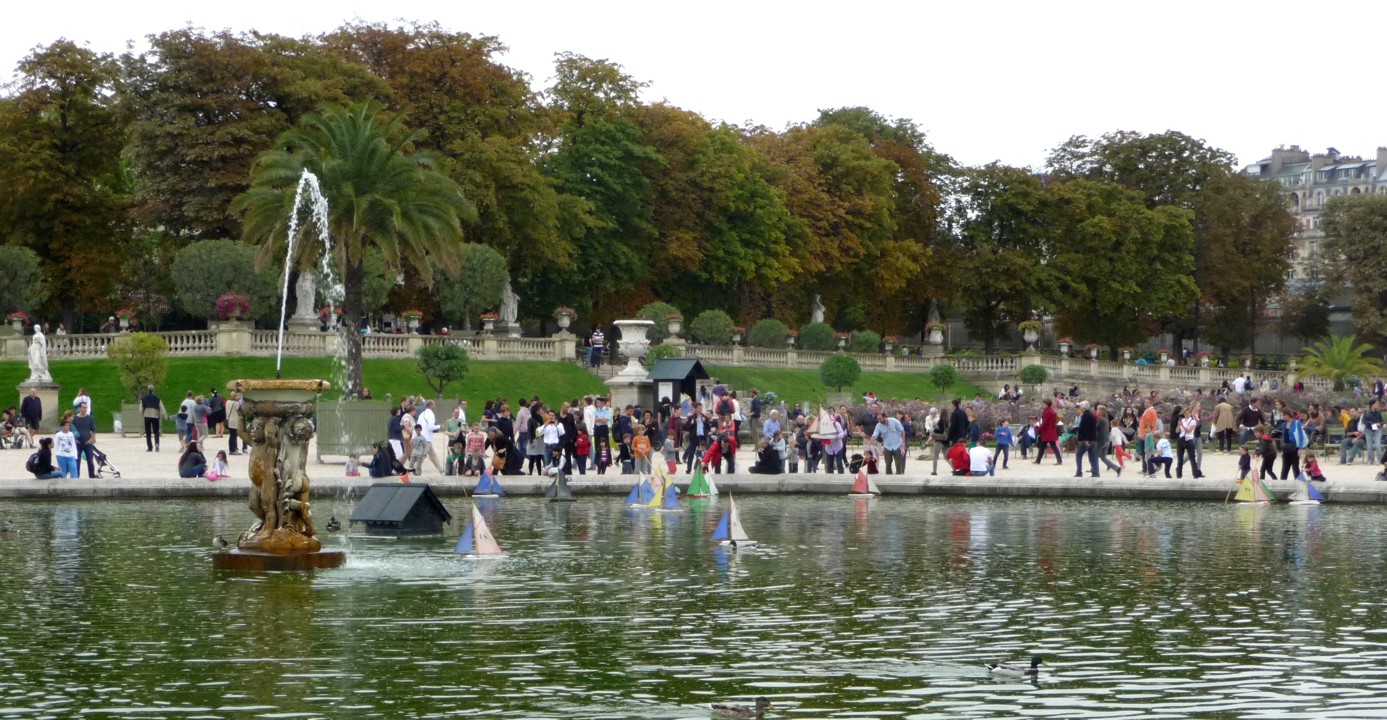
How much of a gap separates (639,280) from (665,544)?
156 feet

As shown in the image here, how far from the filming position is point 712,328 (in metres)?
64.6

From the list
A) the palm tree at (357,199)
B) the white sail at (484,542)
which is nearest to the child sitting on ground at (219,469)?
the white sail at (484,542)

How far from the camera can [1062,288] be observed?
82.4m

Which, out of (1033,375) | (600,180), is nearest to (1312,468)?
(1033,375)

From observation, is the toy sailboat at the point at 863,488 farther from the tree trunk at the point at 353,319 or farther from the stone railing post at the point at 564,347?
the stone railing post at the point at 564,347

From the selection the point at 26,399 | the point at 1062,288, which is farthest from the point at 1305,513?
the point at 1062,288

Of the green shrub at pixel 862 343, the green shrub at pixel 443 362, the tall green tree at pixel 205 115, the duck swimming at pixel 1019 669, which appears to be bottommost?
the duck swimming at pixel 1019 669

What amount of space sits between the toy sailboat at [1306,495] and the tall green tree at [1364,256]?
2310 inches

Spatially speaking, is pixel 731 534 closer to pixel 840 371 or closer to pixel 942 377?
pixel 840 371

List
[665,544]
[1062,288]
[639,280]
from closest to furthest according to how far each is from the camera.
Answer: [665,544] → [639,280] → [1062,288]

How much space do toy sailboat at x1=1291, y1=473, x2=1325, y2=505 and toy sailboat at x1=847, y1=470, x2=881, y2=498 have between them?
20.3 feet

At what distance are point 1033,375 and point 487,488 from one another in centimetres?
4111

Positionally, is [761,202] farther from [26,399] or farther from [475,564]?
[475,564]

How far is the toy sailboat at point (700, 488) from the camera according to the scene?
1180 inches
